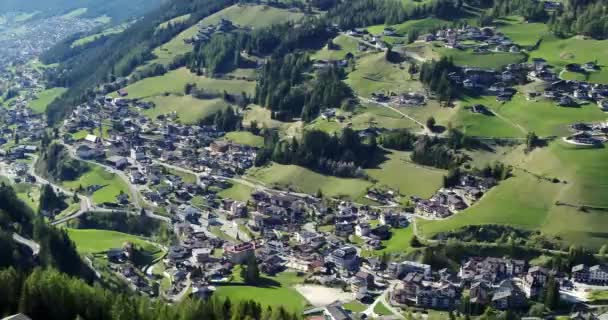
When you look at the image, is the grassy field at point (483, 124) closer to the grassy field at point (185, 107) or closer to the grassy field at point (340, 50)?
the grassy field at point (340, 50)

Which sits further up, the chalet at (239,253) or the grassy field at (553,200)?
the grassy field at (553,200)

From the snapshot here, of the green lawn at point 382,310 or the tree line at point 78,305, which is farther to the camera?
the green lawn at point 382,310

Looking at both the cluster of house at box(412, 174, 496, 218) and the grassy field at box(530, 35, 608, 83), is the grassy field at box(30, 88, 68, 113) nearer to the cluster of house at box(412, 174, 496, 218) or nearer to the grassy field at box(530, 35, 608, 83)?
the grassy field at box(530, 35, 608, 83)

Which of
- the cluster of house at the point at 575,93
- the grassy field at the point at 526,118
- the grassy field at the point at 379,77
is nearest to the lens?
the grassy field at the point at 526,118

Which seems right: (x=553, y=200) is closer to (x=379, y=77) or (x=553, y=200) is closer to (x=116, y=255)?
(x=116, y=255)

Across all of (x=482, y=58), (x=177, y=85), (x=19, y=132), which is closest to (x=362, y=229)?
(x=482, y=58)

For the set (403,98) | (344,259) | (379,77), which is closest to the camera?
(344,259)

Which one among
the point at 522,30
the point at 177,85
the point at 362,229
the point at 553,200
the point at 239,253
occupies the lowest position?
the point at 177,85

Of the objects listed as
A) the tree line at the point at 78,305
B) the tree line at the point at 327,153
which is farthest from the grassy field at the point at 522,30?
the tree line at the point at 78,305
